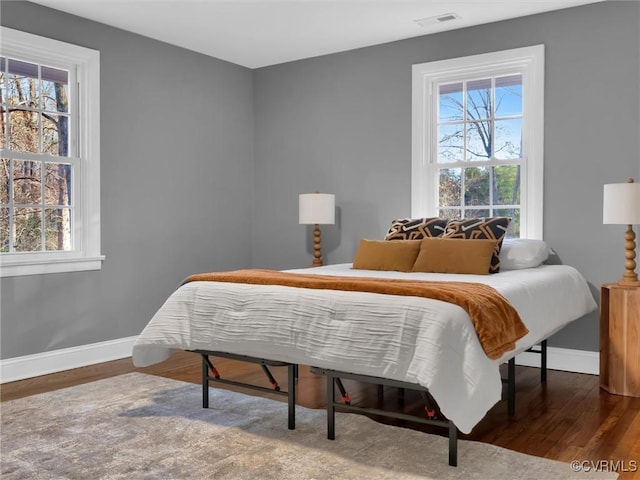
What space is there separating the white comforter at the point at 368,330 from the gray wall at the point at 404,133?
2.76ft

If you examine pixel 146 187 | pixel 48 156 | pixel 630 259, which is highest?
pixel 48 156

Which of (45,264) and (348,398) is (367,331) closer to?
(348,398)

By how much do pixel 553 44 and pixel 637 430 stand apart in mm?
2805

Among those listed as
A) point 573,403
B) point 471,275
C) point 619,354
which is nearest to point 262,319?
point 471,275

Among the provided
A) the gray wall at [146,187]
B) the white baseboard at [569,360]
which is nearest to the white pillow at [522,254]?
the white baseboard at [569,360]

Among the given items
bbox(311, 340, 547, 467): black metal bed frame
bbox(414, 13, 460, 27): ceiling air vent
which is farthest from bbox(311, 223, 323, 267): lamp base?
bbox(311, 340, 547, 467): black metal bed frame

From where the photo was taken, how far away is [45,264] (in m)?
4.39

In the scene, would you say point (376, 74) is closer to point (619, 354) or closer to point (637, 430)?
point (619, 354)

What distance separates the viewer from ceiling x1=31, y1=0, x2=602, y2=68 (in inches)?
172

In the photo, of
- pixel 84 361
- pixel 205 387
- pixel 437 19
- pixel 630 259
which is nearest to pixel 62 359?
pixel 84 361

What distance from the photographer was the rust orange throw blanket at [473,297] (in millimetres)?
2598

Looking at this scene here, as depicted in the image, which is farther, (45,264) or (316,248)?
(316,248)

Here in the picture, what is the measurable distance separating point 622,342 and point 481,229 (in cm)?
115

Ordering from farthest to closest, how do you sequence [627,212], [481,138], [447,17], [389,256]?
[481,138] → [447,17] → [389,256] → [627,212]
